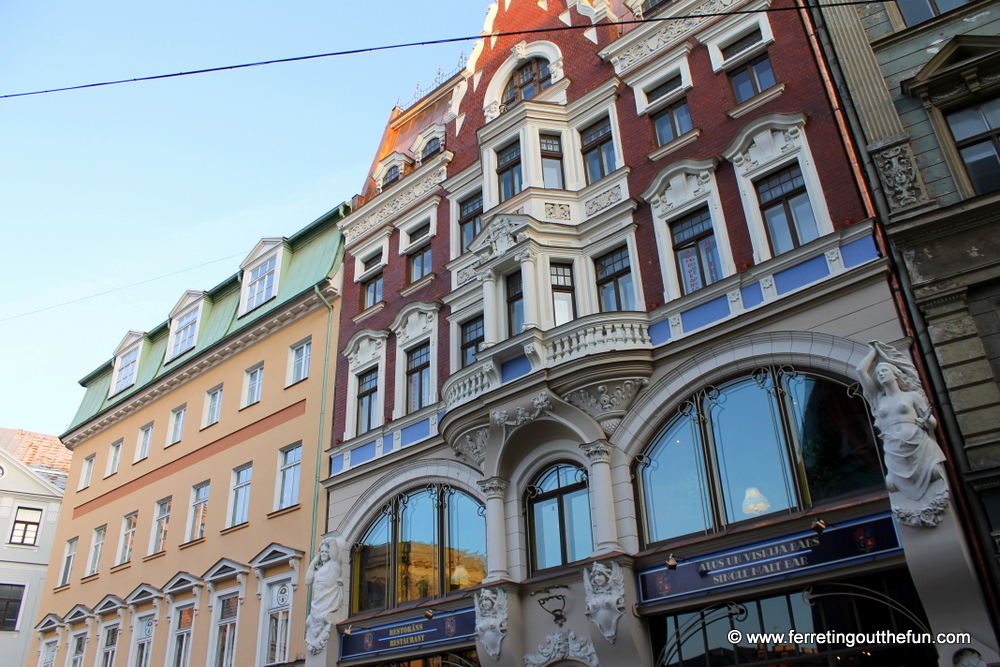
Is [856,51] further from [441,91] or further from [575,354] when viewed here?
[441,91]

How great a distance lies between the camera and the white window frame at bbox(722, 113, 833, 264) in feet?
50.8

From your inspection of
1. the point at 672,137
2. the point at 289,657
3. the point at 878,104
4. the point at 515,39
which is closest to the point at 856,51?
the point at 878,104

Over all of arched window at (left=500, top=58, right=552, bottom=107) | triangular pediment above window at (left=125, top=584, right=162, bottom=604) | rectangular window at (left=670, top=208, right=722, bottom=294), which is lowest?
triangular pediment above window at (left=125, top=584, right=162, bottom=604)

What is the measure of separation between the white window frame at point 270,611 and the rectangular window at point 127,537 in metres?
8.67

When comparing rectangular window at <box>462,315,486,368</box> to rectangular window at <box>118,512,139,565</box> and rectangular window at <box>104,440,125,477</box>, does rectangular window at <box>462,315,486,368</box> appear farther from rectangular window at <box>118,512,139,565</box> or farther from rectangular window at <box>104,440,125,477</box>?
rectangular window at <box>104,440,125,477</box>

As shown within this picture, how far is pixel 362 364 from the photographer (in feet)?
75.8

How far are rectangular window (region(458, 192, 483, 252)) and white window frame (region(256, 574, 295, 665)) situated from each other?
399 inches

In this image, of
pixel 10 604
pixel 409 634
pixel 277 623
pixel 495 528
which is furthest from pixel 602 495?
pixel 10 604

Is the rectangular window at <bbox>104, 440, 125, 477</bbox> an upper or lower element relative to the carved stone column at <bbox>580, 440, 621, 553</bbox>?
upper

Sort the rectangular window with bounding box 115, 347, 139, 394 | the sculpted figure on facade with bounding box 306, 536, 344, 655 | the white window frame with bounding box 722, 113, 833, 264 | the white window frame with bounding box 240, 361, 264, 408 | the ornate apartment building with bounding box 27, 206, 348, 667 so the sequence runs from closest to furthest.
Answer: the white window frame with bounding box 722, 113, 833, 264, the sculpted figure on facade with bounding box 306, 536, 344, 655, the ornate apartment building with bounding box 27, 206, 348, 667, the white window frame with bounding box 240, 361, 264, 408, the rectangular window with bounding box 115, 347, 139, 394

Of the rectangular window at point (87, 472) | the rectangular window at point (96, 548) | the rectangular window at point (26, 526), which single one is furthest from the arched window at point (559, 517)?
the rectangular window at point (26, 526)

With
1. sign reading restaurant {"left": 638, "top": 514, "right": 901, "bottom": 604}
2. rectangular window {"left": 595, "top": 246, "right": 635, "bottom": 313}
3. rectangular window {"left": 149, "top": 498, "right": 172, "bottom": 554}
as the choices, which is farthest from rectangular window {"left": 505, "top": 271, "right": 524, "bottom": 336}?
rectangular window {"left": 149, "top": 498, "right": 172, "bottom": 554}

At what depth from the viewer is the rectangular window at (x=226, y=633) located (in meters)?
22.1

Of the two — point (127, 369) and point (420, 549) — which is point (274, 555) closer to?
point (420, 549)
